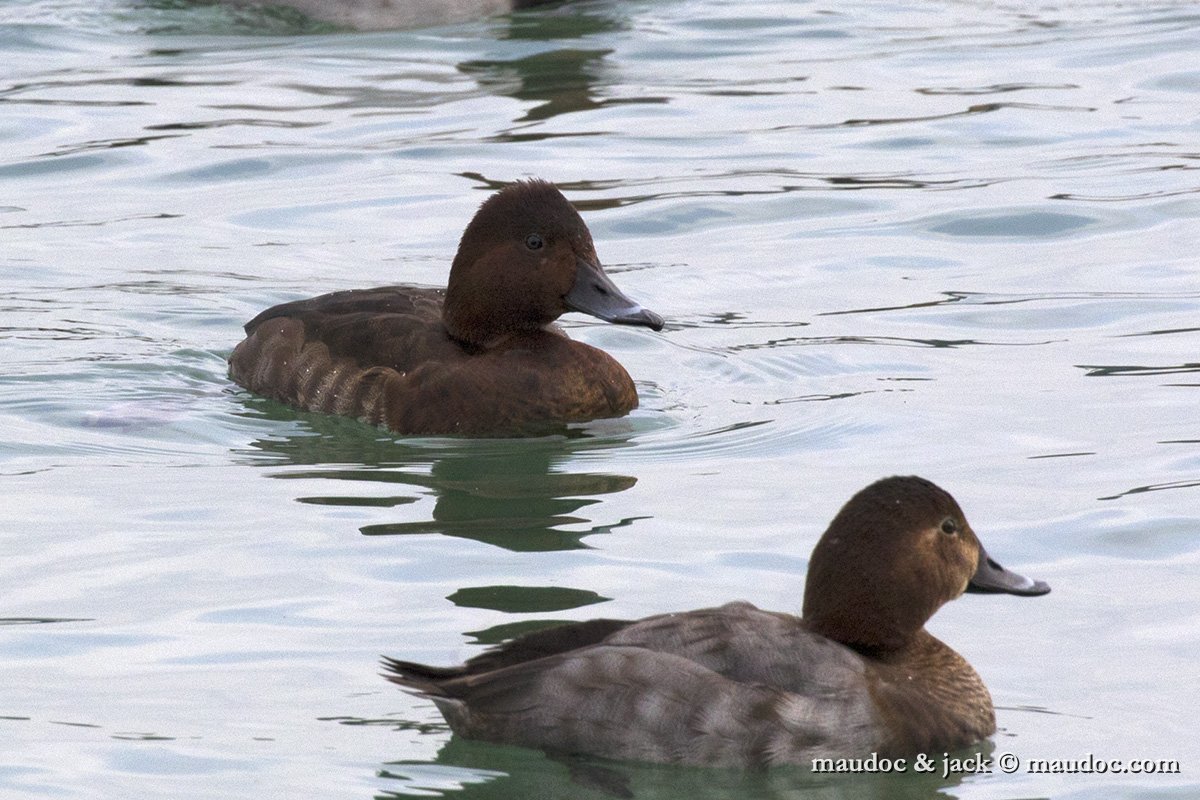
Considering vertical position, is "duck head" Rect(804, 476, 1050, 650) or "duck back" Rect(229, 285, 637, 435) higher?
"duck head" Rect(804, 476, 1050, 650)

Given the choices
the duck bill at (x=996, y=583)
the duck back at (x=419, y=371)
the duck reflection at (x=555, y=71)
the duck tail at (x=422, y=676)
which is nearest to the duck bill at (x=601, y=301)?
the duck back at (x=419, y=371)

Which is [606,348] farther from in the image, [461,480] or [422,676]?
[422,676]

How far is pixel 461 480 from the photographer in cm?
811

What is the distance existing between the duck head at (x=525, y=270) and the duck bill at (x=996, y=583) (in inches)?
122

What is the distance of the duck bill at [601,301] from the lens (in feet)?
28.9

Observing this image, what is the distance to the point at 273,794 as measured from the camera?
5297 mm

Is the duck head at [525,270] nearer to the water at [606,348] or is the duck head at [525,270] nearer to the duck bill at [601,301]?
the duck bill at [601,301]

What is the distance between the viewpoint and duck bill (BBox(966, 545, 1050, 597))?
5.88m

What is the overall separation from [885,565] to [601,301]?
11.2 feet

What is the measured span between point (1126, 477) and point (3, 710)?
13.4ft

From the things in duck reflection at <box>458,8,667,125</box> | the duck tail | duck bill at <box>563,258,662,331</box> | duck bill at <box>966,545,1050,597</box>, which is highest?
duck reflection at <box>458,8,667,125</box>

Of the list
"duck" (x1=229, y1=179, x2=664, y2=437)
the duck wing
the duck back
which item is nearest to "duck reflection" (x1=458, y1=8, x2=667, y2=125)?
the duck back

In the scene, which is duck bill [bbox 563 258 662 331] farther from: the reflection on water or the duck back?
the reflection on water

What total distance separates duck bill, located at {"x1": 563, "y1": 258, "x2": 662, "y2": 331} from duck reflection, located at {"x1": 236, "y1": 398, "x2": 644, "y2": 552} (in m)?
0.42
